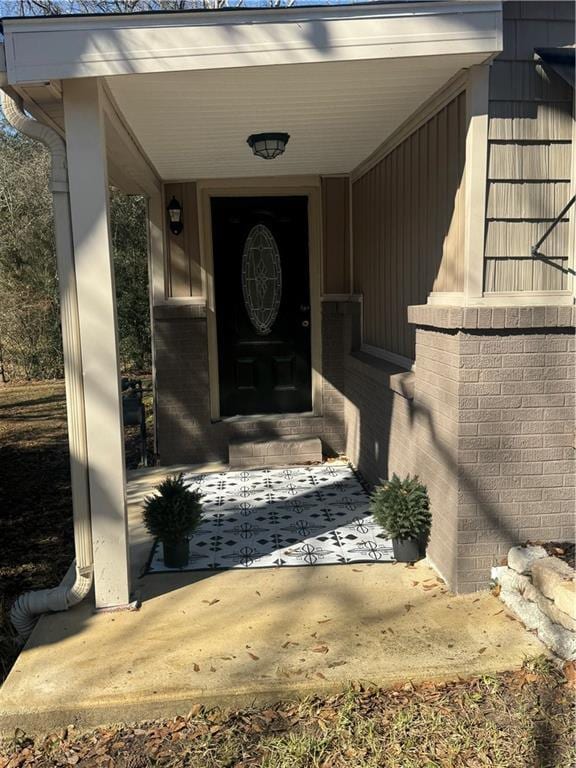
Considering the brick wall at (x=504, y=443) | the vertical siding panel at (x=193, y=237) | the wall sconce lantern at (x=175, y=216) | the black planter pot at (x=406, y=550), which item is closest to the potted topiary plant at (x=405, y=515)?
the black planter pot at (x=406, y=550)

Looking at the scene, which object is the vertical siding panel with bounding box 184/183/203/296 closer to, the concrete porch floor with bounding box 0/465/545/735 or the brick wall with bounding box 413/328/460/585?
the brick wall with bounding box 413/328/460/585

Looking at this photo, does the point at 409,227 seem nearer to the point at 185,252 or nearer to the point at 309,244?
the point at 309,244

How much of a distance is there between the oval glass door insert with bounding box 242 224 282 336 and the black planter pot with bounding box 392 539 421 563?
2.93 meters

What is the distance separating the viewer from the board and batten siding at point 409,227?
3172mm

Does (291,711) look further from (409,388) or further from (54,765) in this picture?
(409,388)

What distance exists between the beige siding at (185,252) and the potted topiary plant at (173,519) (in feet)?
8.57

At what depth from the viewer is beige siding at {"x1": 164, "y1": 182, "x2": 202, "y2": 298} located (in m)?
5.62

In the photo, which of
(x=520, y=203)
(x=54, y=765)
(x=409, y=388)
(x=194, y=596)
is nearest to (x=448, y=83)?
(x=520, y=203)

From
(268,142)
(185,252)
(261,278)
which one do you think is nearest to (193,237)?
(185,252)

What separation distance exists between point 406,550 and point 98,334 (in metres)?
2.00

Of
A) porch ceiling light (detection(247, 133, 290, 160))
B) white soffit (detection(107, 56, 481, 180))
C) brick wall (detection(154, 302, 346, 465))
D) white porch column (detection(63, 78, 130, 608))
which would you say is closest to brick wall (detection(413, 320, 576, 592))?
white soffit (detection(107, 56, 481, 180))

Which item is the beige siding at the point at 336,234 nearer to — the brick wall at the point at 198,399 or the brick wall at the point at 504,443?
the brick wall at the point at 198,399

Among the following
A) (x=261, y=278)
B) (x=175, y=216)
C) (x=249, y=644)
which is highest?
(x=175, y=216)

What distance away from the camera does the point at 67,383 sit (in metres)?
2.86
